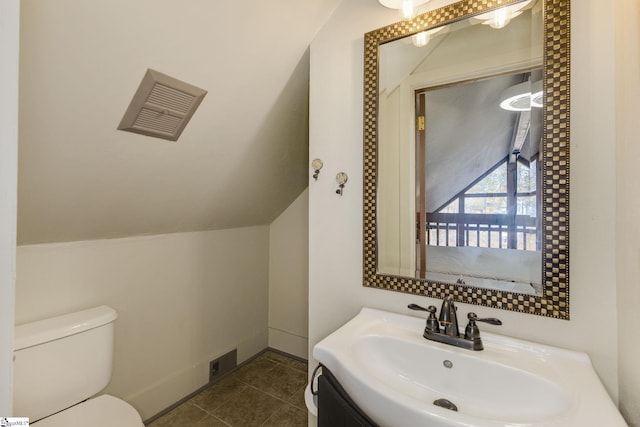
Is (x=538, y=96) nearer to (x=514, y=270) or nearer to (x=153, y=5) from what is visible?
(x=514, y=270)

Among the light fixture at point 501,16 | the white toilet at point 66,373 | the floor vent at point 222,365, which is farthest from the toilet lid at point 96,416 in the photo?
the light fixture at point 501,16

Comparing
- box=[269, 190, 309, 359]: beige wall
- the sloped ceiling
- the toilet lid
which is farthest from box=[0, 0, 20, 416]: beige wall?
box=[269, 190, 309, 359]: beige wall

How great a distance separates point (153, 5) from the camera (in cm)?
96

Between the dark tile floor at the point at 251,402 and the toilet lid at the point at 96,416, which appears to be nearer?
the toilet lid at the point at 96,416

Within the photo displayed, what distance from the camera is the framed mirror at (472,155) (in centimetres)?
96

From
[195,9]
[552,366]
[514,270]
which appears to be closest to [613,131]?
[514,270]

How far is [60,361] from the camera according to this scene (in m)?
1.27

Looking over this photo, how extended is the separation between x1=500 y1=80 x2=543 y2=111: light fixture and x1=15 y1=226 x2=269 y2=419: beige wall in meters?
1.84

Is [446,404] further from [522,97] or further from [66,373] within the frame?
[66,373]

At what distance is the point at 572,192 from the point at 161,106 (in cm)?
145

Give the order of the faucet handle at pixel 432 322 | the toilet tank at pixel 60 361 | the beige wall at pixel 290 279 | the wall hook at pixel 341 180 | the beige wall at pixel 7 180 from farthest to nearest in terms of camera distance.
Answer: the beige wall at pixel 290 279 < the wall hook at pixel 341 180 < the toilet tank at pixel 60 361 < the faucet handle at pixel 432 322 < the beige wall at pixel 7 180

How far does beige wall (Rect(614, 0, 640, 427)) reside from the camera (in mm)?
756

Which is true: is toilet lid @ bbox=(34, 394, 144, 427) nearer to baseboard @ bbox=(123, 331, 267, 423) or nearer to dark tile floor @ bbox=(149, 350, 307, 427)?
baseboard @ bbox=(123, 331, 267, 423)

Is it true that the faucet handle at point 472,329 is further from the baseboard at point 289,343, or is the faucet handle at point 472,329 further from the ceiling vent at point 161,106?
the baseboard at point 289,343
